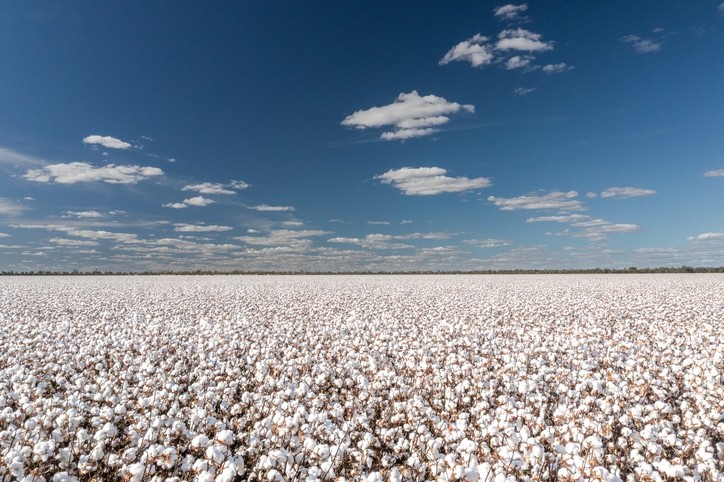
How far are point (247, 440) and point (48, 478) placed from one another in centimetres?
244

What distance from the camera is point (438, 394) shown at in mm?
8914

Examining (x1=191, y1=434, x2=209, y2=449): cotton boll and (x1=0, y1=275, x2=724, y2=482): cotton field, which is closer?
(x1=191, y1=434, x2=209, y2=449): cotton boll

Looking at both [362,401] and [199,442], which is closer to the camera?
[199,442]

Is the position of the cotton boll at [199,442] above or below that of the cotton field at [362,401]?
above

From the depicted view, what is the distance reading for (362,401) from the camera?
8.53 meters

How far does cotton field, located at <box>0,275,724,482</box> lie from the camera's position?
5.54m

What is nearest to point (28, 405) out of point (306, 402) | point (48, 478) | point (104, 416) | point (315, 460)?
point (104, 416)

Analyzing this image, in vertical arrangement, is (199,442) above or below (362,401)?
above

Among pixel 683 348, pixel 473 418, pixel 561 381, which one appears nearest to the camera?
pixel 473 418

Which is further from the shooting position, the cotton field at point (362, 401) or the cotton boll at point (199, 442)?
the cotton field at point (362, 401)

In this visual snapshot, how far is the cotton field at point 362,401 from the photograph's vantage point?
554cm

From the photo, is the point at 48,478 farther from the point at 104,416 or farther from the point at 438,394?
the point at 438,394

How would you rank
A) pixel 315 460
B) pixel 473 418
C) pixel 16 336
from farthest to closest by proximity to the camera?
1. pixel 16 336
2. pixel 473 418
3. pixel 315 460

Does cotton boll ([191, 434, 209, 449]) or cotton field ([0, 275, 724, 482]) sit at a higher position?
cotton boll ([191, 434, 209, 449])
